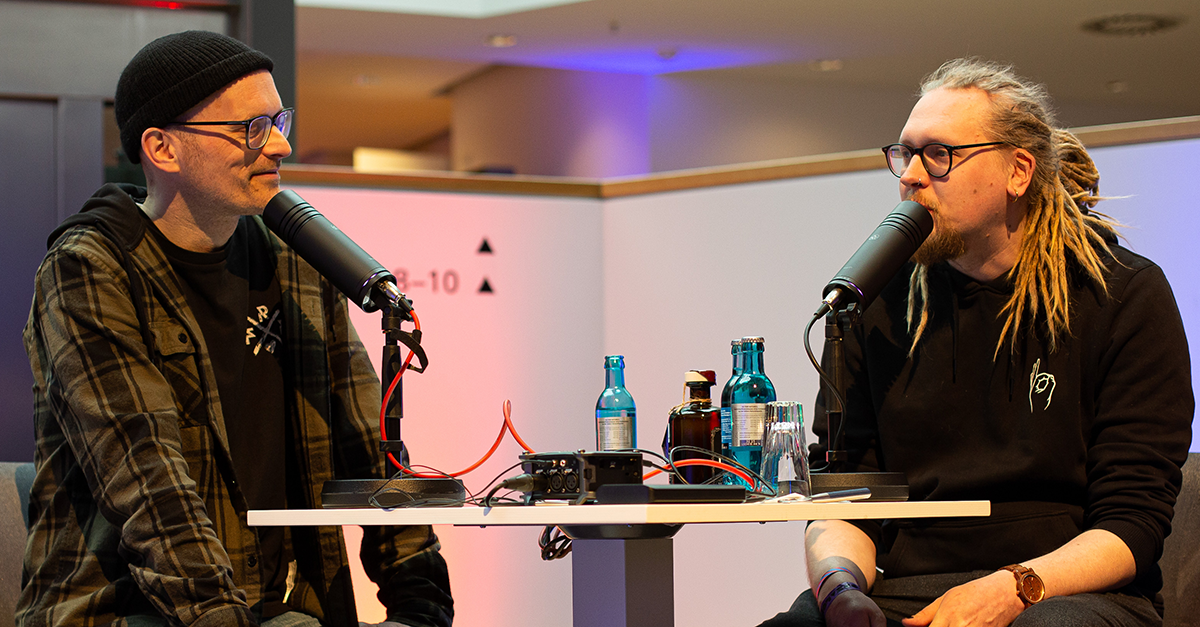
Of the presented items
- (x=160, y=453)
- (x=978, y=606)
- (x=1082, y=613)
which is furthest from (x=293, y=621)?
(x=1082, y=613)

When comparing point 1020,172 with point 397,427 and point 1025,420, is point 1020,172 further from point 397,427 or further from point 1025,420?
point 397,427

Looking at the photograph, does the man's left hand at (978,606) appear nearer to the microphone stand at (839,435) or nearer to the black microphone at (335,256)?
the microphone stand at (839,435)

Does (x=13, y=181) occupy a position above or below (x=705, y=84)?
below

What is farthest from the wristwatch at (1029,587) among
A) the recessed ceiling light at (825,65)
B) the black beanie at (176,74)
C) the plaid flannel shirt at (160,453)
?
the recessed ceiling light at (825,65)

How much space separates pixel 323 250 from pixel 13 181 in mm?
1904

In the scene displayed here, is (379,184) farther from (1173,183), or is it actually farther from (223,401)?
(1173,183)

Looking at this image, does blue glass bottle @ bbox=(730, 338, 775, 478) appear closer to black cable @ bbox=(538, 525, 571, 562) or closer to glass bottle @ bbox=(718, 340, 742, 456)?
glass bottle @ bbox=(718, 340, 742, 456)

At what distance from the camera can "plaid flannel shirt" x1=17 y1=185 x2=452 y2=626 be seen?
5.59 ft

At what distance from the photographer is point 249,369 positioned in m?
2.03

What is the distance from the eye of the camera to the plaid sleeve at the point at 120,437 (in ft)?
5.49

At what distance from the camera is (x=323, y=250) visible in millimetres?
1696

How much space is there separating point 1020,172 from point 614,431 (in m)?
0.84

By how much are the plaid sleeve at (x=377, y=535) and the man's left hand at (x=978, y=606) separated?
2.52 ft

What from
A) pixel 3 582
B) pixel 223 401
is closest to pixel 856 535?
pixel 223 401
